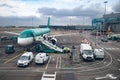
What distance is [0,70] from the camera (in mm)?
35688

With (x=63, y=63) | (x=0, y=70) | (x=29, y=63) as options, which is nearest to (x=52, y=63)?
(x=63, y=63)

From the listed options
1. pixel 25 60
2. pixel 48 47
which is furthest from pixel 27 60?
pixel 48 47

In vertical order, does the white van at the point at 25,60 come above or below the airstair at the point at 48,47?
below

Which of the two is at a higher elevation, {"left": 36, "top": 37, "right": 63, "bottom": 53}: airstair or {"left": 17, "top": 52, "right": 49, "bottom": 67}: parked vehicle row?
{"left": 36, "top": 37, "right": 63, "bottom": 53}: airstair

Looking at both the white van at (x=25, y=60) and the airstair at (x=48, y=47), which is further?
the airstair at (x=48, y=47)

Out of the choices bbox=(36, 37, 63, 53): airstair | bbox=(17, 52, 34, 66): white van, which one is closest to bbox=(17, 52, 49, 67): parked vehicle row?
bbox=(17, 52, 34, 66): white van

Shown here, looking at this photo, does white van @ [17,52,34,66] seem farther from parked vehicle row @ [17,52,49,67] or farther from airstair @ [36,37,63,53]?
airstair @ [36,37,63,53]

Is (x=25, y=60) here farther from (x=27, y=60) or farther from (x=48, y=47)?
(x=48, y=47)

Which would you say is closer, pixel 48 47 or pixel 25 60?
pixel 25 60

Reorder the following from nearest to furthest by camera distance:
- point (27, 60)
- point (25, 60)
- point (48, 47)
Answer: point (25, 60) < point (27, 60) < point (48, 47)

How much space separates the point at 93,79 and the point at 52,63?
14.0m

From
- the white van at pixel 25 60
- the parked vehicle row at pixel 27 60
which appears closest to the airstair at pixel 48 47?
the parked vehicle row at pixel 27 60

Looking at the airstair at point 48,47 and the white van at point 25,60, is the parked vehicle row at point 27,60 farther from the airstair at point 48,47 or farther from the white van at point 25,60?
the airstair at point 48,47

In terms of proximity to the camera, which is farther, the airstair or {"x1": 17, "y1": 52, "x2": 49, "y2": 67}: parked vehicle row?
the airstair
